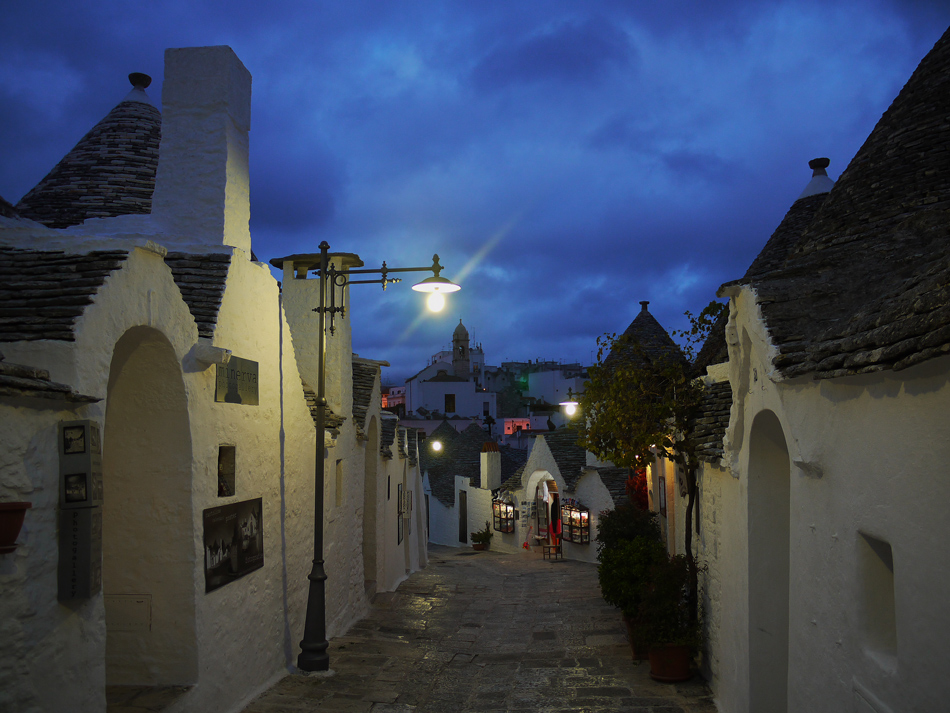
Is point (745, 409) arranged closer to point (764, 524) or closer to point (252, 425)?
point (764, 524)

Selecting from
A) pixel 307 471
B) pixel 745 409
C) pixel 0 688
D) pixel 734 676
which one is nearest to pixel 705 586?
pixel 734 676

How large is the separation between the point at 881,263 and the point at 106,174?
1036 centimetres

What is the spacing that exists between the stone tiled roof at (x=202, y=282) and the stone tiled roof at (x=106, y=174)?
3040 mm

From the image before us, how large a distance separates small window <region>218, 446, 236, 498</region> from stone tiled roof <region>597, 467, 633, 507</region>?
14.4 m

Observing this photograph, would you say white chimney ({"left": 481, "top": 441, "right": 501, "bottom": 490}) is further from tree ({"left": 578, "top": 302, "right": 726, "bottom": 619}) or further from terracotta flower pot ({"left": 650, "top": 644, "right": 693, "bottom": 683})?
terracotta flower pot ({"left": 650, "top": 644, "right": 693, "bottom": 683})

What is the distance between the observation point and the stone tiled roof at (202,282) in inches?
274

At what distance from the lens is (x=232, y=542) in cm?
722

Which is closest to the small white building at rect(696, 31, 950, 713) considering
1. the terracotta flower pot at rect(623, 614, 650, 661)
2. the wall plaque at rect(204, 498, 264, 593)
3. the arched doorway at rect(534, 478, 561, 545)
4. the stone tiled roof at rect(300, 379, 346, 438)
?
the terracotta flower pot at rect(623, 614, 650, 661)

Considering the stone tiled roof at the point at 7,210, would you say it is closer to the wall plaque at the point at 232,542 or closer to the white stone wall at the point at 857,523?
the wall plaque at the point at 232,542

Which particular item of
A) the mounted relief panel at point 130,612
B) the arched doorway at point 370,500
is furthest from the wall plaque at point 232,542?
the arched doorway at point 370,500

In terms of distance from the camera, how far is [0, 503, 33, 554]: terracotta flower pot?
404cm

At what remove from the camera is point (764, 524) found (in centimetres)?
648

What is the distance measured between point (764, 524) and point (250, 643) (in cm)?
552

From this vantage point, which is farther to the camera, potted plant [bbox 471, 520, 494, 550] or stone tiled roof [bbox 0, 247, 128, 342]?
potted plant [bbox 471, 520, 494, 550]
